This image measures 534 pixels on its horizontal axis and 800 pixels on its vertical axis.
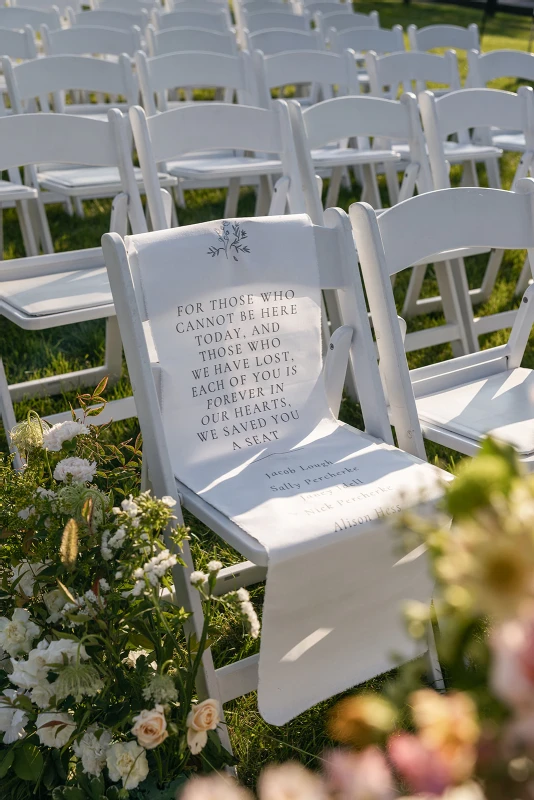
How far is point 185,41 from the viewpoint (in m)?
4.63

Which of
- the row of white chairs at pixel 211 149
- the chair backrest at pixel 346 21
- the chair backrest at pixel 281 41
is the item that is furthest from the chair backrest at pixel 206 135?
the chair backrest at pixel 346 21

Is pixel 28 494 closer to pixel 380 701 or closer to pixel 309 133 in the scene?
pixel 380 701

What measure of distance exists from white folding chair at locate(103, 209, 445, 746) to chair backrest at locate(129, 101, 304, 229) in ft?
2.70

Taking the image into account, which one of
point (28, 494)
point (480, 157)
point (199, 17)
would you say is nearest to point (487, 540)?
point (28, 494)

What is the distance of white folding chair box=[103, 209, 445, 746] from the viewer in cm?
150

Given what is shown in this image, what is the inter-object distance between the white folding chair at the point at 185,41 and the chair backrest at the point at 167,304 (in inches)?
117

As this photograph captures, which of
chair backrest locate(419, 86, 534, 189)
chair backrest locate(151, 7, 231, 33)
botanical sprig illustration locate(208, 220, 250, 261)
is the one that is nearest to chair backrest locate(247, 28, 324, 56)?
chair backrest locate(151, 7, 231, 33)

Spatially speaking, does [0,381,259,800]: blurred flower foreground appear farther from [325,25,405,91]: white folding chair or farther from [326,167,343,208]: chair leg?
[325,25,405,91]: white folding chair

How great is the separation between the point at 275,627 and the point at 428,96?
2234 mm

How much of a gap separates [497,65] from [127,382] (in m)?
2.98

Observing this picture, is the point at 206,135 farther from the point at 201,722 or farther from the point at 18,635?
the point at 201,722

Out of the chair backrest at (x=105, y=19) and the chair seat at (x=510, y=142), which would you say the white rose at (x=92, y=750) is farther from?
the chair backrest at (x=105, y=19)

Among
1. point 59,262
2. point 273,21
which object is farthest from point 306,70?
point 273,21

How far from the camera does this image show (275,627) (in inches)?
58.1
